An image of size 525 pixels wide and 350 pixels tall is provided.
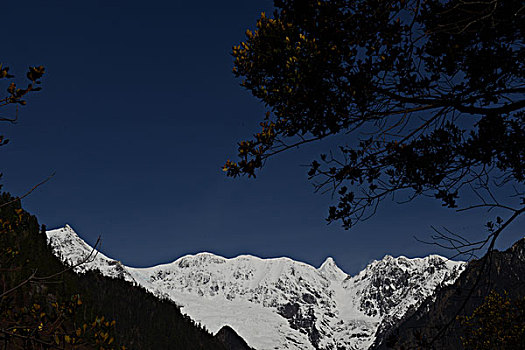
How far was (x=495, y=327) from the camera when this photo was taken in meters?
10.3

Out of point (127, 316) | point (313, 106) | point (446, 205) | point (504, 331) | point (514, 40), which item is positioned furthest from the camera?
point (127, 316)

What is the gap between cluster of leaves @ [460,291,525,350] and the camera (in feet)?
32.6

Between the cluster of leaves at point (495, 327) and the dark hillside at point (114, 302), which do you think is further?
the dark hillside at point (114, 302)

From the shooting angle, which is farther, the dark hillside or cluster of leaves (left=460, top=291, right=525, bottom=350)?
the dark hillside

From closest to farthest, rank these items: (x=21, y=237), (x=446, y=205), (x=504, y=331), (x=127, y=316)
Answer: (x=446, y=205), (x=504, y=331), (x=21, y=237), (x=127, y=316)

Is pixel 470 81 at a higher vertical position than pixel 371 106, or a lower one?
higher

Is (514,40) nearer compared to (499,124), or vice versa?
(514,40)

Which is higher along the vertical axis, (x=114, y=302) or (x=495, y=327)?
(x=114, y=302)

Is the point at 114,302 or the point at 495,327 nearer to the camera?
the point at 495,327

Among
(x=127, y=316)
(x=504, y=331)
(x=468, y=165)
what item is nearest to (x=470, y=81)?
(x=468, y=165)

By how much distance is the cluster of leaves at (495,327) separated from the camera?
994 cm

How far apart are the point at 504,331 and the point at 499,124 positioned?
606 cm

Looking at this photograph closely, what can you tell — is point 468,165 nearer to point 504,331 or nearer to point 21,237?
point 504,331

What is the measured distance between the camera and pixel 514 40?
6395 millimetres
